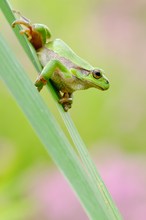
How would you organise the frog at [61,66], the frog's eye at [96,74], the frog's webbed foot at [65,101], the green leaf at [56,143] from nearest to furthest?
the green leaf at [56,143] → the frog's webbed foot at [65,101] → the frog at [61,66] → the frog's eye at [96,74]

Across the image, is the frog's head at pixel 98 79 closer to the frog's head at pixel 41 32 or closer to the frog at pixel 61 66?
the frog at pixel 61 66

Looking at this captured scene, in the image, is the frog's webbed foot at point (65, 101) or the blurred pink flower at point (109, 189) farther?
the blurred pink flower at point (109, 189)

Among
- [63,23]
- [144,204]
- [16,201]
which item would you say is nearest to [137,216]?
[144,204]

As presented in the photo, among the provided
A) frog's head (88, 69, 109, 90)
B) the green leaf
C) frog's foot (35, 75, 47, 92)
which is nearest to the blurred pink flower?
frog's head (88, 69, 109, 90)

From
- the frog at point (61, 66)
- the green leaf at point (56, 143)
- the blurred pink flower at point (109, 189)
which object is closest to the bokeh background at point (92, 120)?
the blurred pink flower at point (109, 189)

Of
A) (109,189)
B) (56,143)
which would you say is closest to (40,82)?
(56,143)

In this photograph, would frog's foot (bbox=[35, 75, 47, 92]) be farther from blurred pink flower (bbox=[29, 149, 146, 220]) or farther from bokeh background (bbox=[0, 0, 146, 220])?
blurred pink flower (bbox=[29, 149, 146, 220])

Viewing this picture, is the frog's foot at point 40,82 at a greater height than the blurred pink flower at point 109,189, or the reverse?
the frog's foot at point 40,82

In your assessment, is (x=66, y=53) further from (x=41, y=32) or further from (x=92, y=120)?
(x=92, y=120)
